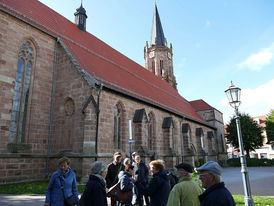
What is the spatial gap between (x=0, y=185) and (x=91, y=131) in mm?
4287

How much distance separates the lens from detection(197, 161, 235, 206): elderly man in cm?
195

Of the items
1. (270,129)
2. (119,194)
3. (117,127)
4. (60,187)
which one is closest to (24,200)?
(60,187)

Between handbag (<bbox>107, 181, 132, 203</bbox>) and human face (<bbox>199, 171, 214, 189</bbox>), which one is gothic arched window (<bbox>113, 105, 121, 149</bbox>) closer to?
handbag (<bbox>107, 181, 132, 203</bbox>)

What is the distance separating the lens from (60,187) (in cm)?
363

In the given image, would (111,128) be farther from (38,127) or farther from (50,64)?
(50,64)

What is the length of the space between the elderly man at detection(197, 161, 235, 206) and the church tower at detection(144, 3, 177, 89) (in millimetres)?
31745

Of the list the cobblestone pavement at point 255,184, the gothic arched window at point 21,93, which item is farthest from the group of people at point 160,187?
the gothic arched window at point 21,93

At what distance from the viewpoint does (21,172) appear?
9.41 metres

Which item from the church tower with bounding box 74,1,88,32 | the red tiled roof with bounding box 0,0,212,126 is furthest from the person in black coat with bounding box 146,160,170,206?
the church tower with bounding box 74,1,88,32

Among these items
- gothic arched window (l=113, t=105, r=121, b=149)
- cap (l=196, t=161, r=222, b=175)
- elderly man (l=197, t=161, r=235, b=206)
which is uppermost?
gothic arched window (l=113, t=105, r=121, b=149)

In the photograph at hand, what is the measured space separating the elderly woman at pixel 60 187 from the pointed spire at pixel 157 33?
33.3 meters

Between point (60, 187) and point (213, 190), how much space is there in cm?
276

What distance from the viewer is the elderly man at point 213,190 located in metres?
1.95

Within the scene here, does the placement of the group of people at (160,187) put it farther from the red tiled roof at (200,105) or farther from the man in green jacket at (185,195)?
the red tiled roof at (200,105)
